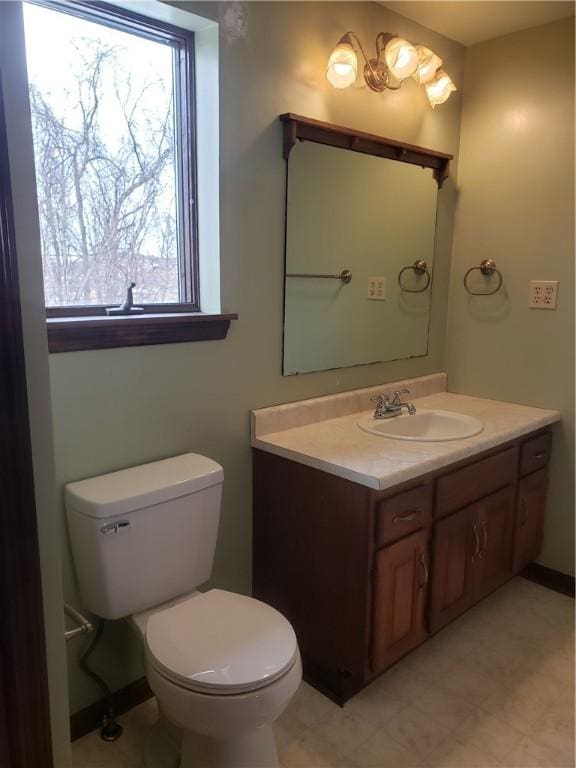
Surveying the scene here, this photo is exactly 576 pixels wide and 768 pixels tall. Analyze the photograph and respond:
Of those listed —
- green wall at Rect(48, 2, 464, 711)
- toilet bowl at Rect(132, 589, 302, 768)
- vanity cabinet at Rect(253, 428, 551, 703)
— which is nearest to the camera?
toilet bowl at Rect(132, 589, 302, 768)

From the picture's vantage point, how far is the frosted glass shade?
1.90 meters

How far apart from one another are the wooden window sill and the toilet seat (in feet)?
2.45

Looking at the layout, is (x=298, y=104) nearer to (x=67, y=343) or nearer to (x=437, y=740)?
Answer: (x=67, y=343)

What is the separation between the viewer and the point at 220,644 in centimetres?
139

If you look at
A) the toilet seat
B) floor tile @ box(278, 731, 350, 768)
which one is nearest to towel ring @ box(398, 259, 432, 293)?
the toilet seat

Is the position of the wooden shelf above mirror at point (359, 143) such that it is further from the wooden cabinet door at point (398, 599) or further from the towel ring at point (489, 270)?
the wooden cabinet door at point (398, 599)

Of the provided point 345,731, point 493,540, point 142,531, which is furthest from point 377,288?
point 345,731

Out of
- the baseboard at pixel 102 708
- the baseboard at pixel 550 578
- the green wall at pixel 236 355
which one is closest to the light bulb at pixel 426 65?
the green wall at pixel 236 355

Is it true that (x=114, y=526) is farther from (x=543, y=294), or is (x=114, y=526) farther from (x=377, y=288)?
(x=543, y=294)

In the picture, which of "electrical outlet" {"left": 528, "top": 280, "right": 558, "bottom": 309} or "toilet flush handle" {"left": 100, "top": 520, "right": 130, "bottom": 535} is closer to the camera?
"toilet flush handle" {"left": 100, "top": 520, "right": 130, "bottom": 535}

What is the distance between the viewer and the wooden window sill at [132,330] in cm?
148

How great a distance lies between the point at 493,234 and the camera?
2.49 metres

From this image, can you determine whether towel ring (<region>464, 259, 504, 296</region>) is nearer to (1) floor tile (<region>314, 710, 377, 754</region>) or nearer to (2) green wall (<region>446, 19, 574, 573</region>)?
(2) green wall (<region>446, 19, 574, 573</region>)

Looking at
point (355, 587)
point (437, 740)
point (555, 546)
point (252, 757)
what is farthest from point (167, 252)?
point (555, 546)
